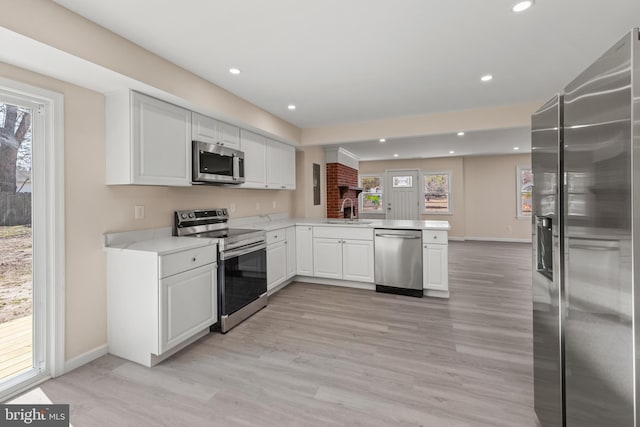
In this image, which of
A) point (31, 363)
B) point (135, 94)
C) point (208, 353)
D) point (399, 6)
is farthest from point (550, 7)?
point (31, 363)

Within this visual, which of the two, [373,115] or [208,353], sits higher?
[373,115]

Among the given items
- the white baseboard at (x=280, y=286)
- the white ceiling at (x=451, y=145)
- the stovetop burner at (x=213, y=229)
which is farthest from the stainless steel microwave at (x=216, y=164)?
the white ceiling at (x=451, y=145)

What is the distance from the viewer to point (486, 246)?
735 centimetres

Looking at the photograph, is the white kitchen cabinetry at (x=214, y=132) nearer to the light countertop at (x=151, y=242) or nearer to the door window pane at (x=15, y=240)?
the light countertop at (x=151, y=242)

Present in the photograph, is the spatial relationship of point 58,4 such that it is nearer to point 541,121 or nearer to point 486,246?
point 541,121

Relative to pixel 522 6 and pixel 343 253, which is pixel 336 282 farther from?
pixel 522 6

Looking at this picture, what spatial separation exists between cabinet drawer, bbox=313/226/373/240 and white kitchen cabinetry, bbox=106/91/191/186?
2132mm

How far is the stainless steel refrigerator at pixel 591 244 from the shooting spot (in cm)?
84

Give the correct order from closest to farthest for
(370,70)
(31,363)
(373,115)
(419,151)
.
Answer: (31,363) < (370,70) < (373,115) < (419,151)

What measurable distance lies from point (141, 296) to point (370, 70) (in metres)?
2.76

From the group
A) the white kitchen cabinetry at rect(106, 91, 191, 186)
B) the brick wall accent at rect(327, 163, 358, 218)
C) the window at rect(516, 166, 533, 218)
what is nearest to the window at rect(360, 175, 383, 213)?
the brick wall accent at rect(327, 163, 358, 218)

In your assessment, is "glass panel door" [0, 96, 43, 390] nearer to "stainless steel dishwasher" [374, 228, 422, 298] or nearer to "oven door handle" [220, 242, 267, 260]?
"oven door handle" [220, 242, 267, 260]

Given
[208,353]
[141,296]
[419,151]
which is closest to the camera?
[141,296]

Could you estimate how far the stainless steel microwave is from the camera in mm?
2881
